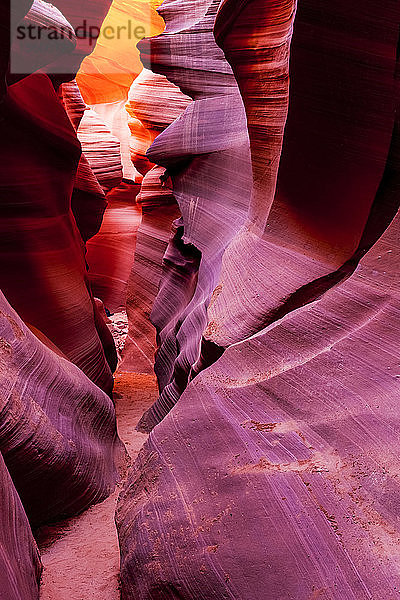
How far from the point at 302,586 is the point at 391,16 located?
248 cm

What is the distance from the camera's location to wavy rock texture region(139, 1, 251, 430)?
455 cm

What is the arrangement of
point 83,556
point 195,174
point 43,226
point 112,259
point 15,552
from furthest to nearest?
point 112,259
point 195,174
point 43,226
point 83,556
point 15,552

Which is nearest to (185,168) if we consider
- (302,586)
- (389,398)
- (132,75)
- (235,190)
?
(235,190)

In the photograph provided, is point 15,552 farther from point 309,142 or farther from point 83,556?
point 309,142

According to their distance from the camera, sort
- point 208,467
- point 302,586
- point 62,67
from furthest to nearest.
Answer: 1. point 62,67
2. point 208,467
3. point 302,586

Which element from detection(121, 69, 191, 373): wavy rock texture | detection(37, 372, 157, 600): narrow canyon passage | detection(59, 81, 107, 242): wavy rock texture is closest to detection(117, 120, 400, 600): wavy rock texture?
detection(37, 372, 157, 600): narrow canyon passage

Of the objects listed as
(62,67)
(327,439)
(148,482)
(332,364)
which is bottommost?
(148,482)

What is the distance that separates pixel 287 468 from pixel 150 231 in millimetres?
6189

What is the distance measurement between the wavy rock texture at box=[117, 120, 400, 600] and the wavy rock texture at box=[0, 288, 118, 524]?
0.68m

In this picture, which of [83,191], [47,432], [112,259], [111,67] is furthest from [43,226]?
[111,67]

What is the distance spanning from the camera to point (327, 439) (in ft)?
6.75

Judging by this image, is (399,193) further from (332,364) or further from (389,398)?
(389,398)

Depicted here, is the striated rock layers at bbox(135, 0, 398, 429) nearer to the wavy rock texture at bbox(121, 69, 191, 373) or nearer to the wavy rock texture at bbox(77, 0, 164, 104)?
the wavy rock texture at bbox(121, 69, 191, 373)

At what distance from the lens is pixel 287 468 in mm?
2016
